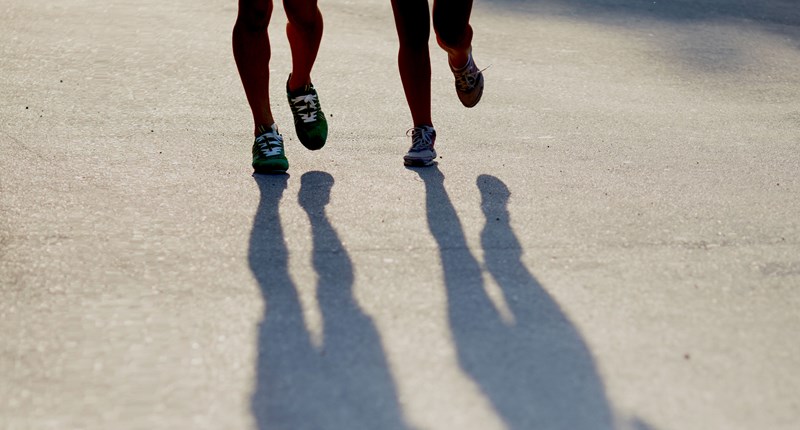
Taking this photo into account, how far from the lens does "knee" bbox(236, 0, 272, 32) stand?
479 cm

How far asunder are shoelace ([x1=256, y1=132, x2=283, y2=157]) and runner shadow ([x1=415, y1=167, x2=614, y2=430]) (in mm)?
982

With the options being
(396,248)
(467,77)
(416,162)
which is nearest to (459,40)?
(467,77)

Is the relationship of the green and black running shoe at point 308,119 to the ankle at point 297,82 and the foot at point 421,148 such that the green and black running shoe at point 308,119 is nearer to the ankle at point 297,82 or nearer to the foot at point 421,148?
the ankle at point 297,82

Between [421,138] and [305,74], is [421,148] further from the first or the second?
[305,74]

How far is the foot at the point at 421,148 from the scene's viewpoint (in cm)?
496

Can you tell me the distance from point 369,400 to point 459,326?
52 centimetres

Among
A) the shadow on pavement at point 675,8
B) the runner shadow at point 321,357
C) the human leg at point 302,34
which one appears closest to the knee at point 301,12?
the human leg at point 302,34

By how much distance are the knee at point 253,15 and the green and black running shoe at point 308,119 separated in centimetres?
36

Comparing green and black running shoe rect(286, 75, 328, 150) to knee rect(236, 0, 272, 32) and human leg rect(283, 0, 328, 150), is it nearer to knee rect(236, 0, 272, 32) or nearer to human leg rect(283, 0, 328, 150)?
human leg rect(283, 0, 328, 150)

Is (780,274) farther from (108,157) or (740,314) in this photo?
(108,157)

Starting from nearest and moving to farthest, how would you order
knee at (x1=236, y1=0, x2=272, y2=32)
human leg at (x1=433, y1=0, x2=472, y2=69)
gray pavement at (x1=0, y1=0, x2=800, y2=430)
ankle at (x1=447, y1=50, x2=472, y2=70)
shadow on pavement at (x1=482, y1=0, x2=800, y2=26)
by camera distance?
gray pavement at (x1=0, y1=0, x2=800, y2=430) → knee at (x1=236, y1=0, x2=272, y2=32) → human leg at (x1=433, y1=0, x2=472, y2=69) → ankle at (x1=447, y1=50, x2=472, y2=70) → shadow on pavement at (x1=482, y1=0, x2=800, y2=26)

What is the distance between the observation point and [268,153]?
4832 mm

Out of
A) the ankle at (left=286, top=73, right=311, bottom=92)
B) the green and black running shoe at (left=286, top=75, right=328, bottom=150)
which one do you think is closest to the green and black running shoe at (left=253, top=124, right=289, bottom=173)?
the green and black running shoe at (left=286, top=75, right=328, bottom=150)

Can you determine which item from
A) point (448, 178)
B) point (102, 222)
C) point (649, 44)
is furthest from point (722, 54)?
point (102, 222)
